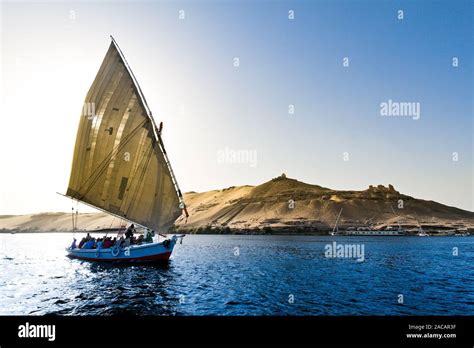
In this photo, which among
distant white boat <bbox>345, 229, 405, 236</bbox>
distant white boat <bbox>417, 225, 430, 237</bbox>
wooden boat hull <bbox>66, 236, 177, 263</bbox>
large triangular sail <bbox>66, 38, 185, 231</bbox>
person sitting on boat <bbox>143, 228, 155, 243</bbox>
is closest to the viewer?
large triangular sail <bbox>66, 38, 185, 231</bbox>

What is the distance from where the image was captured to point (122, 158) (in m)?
44.6

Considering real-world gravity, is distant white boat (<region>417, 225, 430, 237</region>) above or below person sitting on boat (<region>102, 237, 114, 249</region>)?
below

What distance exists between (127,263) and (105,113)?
21.4 meters

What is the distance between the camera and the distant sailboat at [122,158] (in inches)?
1709

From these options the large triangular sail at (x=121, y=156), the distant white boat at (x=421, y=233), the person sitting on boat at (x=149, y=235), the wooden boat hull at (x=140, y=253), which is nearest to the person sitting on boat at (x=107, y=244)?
the wooden boat hull at (x=140, y=253)

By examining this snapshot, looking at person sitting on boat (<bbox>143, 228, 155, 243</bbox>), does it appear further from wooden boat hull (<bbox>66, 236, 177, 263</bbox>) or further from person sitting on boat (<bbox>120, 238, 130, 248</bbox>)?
person sitting on boat (<bbox>120, 238, 130, 248</bbox>)

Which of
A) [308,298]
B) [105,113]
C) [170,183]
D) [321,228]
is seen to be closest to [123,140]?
[105,113]

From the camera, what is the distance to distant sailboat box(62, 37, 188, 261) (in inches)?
1709

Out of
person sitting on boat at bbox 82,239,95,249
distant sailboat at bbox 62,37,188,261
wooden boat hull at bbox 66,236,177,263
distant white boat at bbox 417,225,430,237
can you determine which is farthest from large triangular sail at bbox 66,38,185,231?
distant white boat at bbox 417,225,430,237

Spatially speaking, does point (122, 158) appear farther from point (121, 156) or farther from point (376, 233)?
point (376, 233)

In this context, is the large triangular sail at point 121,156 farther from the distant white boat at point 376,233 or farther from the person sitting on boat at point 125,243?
the distant white boat at point 376,233

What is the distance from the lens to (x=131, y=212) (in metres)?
46.0

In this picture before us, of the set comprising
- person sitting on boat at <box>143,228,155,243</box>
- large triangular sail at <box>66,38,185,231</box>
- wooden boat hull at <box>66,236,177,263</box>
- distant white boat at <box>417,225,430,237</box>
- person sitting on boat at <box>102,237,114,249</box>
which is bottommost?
distant white boat at <box>417,225,430,237</box>
